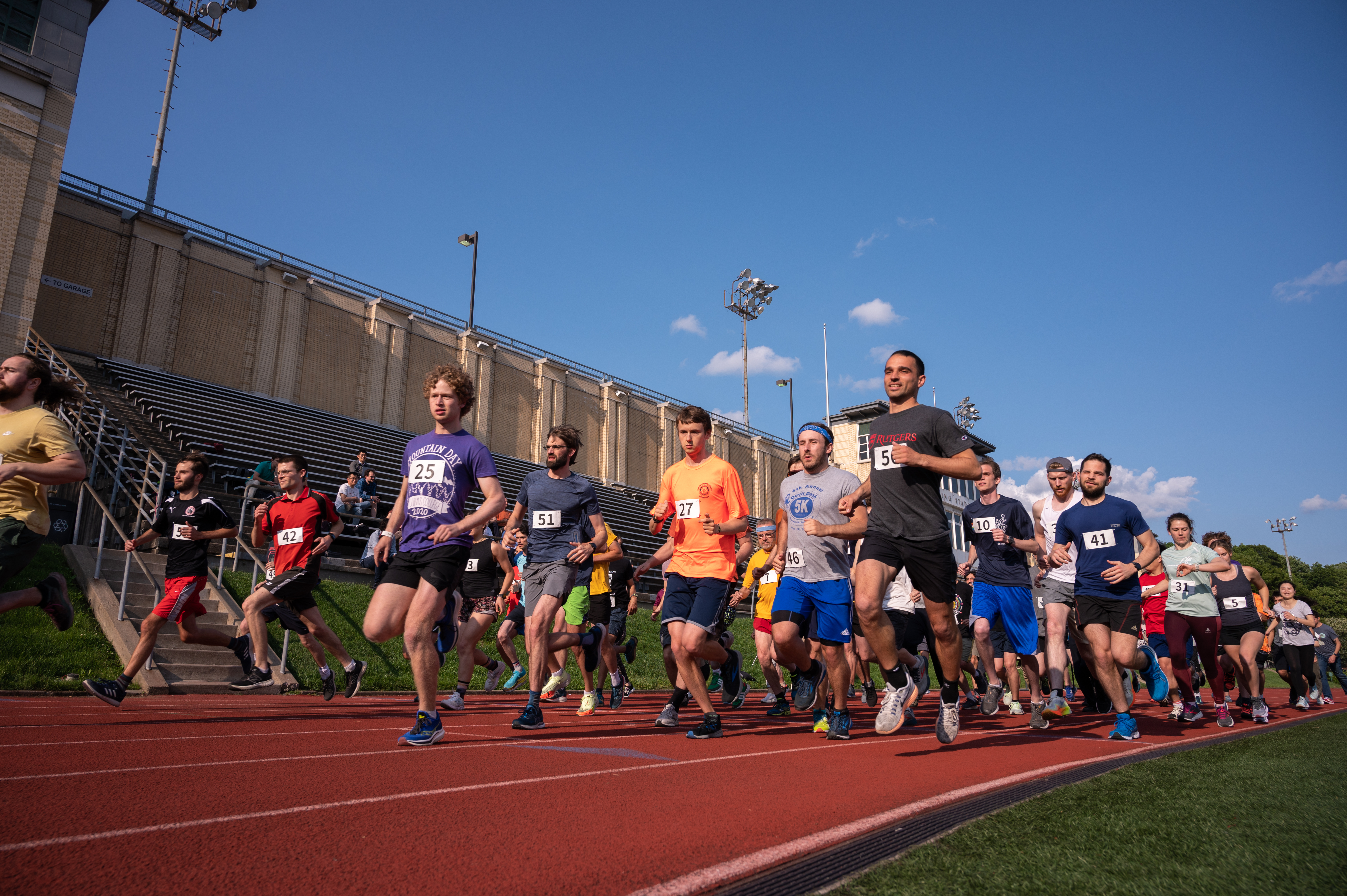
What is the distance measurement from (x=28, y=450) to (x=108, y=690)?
2.12 meters

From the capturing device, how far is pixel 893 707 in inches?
197

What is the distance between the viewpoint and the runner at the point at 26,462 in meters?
4.71

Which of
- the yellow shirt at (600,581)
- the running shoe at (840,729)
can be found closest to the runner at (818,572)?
the running shoe at (840,729)

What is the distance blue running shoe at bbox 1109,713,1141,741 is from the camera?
6344 mm

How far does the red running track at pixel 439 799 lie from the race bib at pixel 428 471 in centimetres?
164

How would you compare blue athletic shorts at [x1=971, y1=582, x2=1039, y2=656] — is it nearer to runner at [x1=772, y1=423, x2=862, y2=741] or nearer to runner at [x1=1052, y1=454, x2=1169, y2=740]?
runner at [x1=1052, y1=454, x2=1169, y2=740]

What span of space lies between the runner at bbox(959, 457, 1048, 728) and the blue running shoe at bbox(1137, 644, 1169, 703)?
7.53 feet

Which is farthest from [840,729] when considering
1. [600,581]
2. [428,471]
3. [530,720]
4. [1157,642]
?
[1157,642]

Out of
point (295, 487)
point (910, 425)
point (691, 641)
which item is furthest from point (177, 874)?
point (295, 487)

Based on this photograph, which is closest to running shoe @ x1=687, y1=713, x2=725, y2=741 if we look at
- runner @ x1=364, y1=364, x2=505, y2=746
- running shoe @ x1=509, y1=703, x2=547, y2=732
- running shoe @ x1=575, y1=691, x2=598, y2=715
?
running shoe @ x1=509, y1=703, x2=547, y2=732

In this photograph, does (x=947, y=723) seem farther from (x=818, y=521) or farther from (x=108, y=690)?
(x=108, y=690)

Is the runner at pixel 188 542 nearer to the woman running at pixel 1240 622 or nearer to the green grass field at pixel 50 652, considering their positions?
the green grass field at pixel 50 652

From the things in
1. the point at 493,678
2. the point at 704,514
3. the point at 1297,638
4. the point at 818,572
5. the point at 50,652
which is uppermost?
the point at 704,514

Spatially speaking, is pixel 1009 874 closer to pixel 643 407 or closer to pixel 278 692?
pixel 278 692
